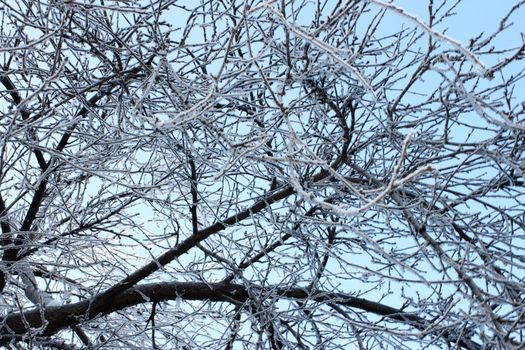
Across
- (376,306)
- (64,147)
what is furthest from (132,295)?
(376,306)

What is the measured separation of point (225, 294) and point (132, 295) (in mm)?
797

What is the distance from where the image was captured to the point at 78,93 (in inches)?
203

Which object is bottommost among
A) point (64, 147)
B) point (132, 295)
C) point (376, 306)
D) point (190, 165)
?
point (376, 306)

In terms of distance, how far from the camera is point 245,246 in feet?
20.3

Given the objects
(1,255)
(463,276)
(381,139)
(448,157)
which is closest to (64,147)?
(1,255)

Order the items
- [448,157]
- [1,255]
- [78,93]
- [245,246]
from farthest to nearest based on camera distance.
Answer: [1,255]
[245,246]
[78,93]
[448,157]

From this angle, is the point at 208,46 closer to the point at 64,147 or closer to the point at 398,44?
the point at 398,44

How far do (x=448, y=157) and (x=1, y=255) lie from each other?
4614mm

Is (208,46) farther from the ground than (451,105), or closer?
farther from the ground

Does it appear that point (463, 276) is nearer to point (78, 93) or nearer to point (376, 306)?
point (376, 306)

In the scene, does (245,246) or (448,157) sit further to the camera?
(245,246)

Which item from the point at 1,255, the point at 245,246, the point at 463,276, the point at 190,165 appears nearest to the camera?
the point at 463,276

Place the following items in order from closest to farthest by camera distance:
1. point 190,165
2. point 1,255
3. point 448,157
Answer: point 448,157
point 190,165
point 1,255

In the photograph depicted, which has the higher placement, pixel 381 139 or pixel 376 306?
pixel 381 139
